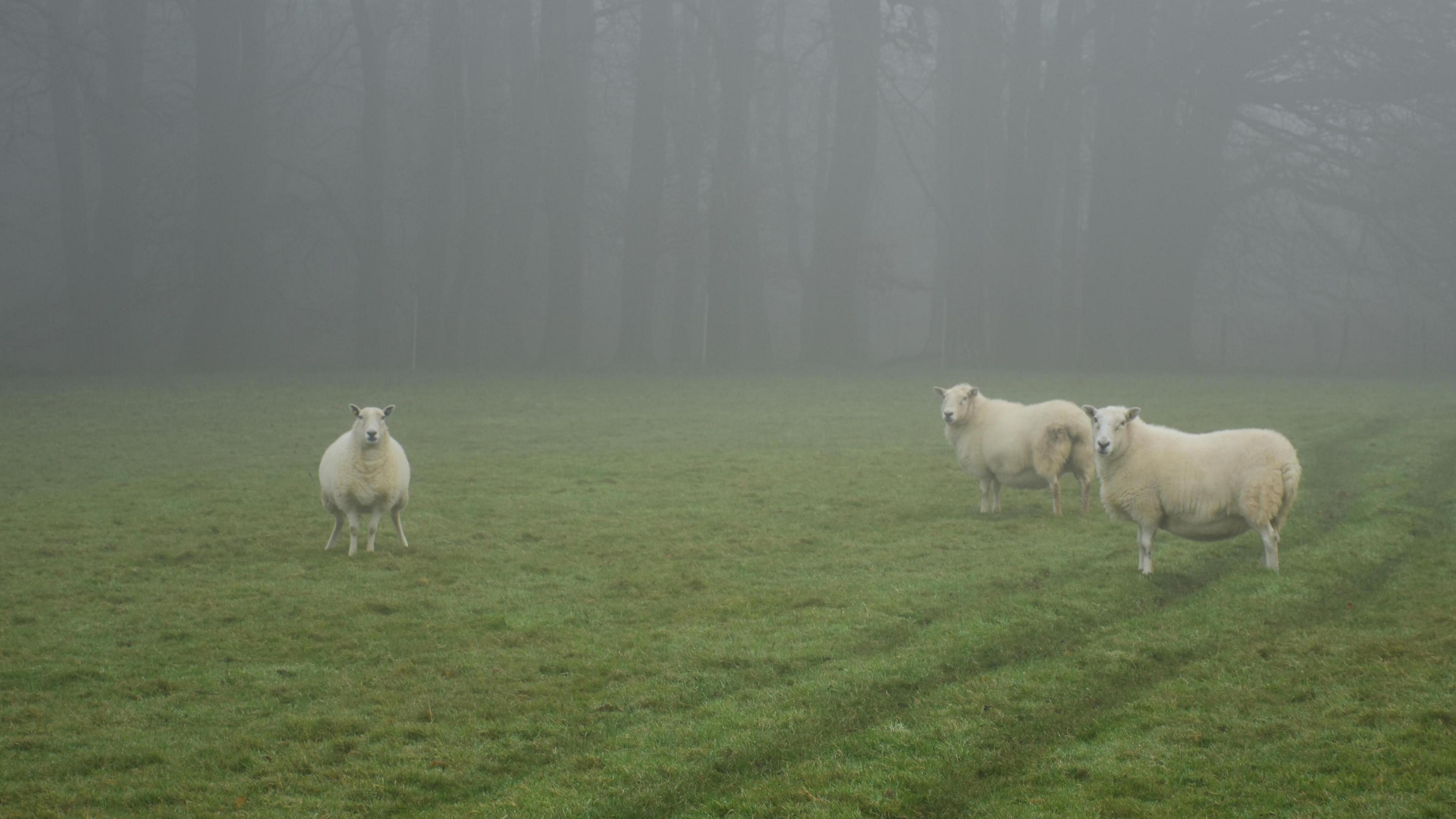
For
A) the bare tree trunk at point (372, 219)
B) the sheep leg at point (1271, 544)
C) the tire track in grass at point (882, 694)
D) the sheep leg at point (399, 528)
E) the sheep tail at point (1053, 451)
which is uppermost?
the bare tree trunk at point (372, 219)

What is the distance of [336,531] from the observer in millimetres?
11430

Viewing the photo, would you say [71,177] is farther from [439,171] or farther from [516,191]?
[516,191]

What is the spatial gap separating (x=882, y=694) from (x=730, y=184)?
3445 centimetres

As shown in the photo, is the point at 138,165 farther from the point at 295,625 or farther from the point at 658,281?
the point at 295,625

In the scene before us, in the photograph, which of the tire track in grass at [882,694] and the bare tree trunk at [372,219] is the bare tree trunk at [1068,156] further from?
the tire track in grass at [882,694]

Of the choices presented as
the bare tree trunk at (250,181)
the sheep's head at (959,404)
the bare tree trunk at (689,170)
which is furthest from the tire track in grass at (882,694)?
the bare tree trunk at (250,181)

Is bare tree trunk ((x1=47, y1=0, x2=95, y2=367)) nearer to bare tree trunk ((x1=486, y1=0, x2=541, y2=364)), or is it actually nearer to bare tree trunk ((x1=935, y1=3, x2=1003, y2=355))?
bare tree trunk ((x1=486, y1=0, x2=541, y2=364))

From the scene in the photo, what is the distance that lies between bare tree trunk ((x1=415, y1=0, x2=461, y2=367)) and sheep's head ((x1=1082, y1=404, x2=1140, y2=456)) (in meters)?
30.5

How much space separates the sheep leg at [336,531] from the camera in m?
11.4

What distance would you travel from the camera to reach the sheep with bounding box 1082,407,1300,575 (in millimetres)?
9453

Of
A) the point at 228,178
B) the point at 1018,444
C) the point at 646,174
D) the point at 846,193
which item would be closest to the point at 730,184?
the point at 646,174

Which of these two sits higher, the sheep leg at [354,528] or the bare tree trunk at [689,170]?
the bare tree trunk at [689,170]

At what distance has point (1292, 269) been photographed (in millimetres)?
36531

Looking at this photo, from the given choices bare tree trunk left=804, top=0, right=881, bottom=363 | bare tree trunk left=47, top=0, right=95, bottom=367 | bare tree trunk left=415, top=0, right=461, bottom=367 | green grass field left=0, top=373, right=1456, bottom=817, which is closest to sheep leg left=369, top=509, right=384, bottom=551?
green grass field left=0, top=373, right=1456, bottom=817
